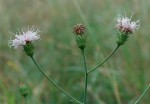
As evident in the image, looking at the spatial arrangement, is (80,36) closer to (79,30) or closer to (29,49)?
(79,30)

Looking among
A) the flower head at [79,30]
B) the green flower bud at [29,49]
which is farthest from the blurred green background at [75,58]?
the flower head at [79,30]

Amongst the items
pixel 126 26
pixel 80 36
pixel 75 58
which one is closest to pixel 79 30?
pixel 80 36

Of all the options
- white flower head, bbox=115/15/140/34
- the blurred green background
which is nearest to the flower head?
white flower head, bbox=115/15/140/34

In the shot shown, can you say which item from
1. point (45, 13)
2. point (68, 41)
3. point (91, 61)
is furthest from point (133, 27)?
point (45, 13)

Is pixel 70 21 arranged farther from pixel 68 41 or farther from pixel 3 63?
pixel 3 63

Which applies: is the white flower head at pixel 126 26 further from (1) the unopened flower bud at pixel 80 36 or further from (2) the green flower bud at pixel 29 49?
(2) the green flower bud at pixel 29 49

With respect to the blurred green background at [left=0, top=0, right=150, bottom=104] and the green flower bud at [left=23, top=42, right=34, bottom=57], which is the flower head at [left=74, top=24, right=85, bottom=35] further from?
the blurred green background at [left=0, top=0, right=150, bottom=104]

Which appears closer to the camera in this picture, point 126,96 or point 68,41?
point 126,96
